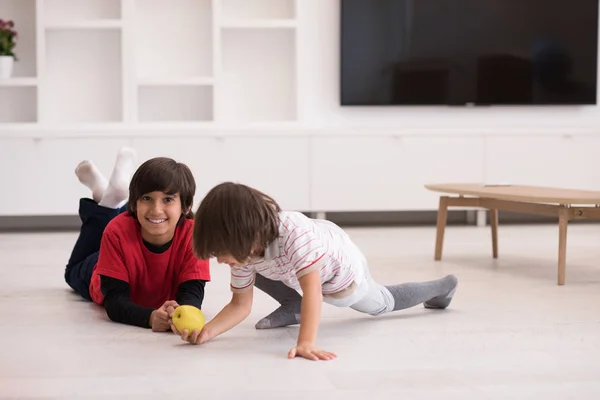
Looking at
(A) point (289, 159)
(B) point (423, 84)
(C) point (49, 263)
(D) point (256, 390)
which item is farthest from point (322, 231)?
(B) point (423, 84)

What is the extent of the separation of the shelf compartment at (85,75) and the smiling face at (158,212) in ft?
10.1

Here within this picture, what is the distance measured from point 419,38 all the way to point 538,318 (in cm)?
320

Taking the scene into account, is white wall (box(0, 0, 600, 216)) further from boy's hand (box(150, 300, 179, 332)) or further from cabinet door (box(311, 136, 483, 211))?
boy's hand (box(150, 300, 179, 332))

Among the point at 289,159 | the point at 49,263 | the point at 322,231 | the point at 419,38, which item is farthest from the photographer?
the point at 419,38

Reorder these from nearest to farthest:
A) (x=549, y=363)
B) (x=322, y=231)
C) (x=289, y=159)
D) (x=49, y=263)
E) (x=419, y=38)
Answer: (x=549, y=363) → (x=322, y=231) → (x=49, y=263) → (x=289, y=159) → (x=419, y=38)

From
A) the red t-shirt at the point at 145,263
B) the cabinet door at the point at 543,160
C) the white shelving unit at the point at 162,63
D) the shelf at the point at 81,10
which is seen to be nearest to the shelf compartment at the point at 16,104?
the white shelving unit at the point at 162,63

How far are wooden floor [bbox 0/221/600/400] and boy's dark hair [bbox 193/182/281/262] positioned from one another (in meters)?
0.24

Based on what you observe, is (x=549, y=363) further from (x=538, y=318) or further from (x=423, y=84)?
(x=423, y=84)

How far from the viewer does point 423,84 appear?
5301 millimetres

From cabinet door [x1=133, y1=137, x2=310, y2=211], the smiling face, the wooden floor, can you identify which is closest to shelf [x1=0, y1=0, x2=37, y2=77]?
cabinet door [x1=133, y1=137, x2=310, y2=211]

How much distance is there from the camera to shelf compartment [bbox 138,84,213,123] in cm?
529

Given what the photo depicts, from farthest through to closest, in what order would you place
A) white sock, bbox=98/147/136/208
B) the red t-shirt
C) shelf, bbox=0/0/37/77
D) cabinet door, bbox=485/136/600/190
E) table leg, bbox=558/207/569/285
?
shelf, bbox=0/0/37/77
cabinet door, bbox=485/136/600/190
table leg, bbox=558/207/569/285
white sock, bbox=98/147/136/208
the red t-shirt

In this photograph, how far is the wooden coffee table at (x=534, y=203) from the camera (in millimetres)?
2922

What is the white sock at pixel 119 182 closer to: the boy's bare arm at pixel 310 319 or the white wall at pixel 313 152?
the boy's bare arm at pixel 310 319
